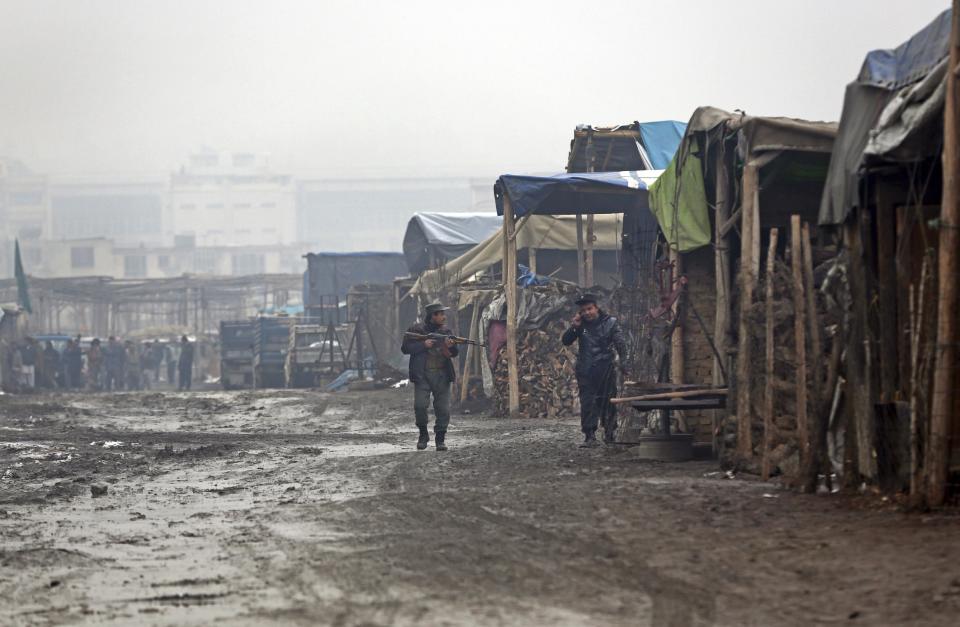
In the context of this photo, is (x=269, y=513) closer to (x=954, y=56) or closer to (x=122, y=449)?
(x=954, y=56)

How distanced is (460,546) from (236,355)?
3703 cm

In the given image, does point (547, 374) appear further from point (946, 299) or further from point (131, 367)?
point (131, 367)

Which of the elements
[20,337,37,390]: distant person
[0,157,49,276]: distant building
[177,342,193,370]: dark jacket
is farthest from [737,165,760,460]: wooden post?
[0,157,49,276]: distant building

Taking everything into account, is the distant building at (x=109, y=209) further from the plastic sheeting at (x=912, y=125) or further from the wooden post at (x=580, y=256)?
the plastic sheeting at (x=912, y=125)

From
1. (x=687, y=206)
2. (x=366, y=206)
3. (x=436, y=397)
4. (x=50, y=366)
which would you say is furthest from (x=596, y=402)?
(x=366, y=206)

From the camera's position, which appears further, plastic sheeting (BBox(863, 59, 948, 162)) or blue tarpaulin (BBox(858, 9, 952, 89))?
blue tarpaulin (BBox(858, 9, 952, 89))

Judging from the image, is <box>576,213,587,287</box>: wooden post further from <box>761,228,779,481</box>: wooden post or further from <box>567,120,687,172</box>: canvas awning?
<box>761,228,779,481</box>: wooden post

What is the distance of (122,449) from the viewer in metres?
17.8

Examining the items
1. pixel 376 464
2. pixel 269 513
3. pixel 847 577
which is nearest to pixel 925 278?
pixel 847 577

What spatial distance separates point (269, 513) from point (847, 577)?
195 inches

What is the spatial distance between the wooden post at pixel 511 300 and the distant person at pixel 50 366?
2817 cm

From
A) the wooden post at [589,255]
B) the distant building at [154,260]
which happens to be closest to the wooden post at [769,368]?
the wooden post at [589,255]

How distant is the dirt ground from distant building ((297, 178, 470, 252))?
114 meters

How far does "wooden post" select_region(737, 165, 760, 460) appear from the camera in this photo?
448 inches
